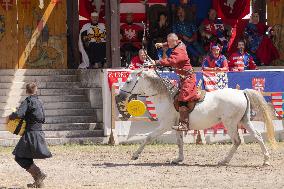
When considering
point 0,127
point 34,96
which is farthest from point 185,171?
point 0,127

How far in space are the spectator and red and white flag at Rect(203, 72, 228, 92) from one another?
3.58m

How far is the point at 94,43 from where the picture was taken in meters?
25.4

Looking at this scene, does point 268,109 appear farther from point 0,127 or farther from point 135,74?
point 0,127

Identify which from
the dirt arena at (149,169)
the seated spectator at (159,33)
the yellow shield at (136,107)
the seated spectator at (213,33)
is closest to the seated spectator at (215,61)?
the dirt arena at (149,169)

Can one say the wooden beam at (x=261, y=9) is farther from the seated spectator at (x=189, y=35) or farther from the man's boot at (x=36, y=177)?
the man's boot at (x=36, y=177)

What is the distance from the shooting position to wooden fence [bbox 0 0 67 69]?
84.5ft

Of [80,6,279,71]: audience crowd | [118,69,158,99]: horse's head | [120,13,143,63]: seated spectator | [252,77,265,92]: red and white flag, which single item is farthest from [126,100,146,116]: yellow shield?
[120,13,143,63]: seated spectator

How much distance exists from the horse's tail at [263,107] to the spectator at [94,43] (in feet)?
24.0

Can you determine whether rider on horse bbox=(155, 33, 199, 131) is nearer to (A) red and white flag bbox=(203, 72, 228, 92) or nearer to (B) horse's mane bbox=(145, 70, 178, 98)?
(B) horse's mane bbox=(145, 70, 178, 98)

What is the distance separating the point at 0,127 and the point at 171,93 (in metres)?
5.36

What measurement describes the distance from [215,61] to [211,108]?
455 cm

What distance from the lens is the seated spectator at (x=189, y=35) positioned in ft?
82.8

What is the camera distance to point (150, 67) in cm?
1883

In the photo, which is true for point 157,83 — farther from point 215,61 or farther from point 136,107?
point 215,61
